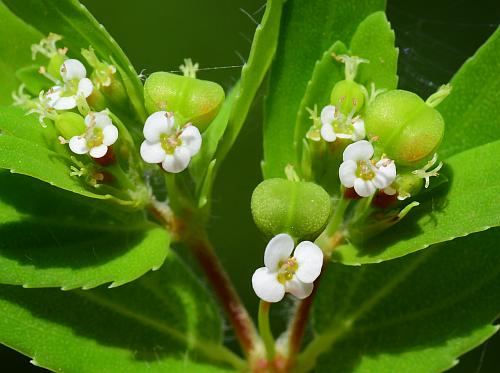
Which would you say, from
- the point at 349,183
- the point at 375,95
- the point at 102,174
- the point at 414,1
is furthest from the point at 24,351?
the point at 414,1

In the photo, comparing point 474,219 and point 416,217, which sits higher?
point 416,217

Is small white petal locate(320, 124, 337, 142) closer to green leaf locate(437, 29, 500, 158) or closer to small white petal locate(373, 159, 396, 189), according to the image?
small white petal locate(373, 159, 396, 189)

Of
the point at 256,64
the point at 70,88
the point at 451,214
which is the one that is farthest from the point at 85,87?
the point at 451,214

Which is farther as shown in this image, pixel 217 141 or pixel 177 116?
pixel 217 141

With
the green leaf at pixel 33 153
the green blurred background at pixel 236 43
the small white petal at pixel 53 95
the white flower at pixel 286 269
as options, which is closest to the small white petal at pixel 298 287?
the white flower at pixel 286 269

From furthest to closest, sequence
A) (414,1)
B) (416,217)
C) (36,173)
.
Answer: (414,1) → (416,217) → (36,173)

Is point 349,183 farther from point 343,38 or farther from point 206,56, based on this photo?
point 206,56
